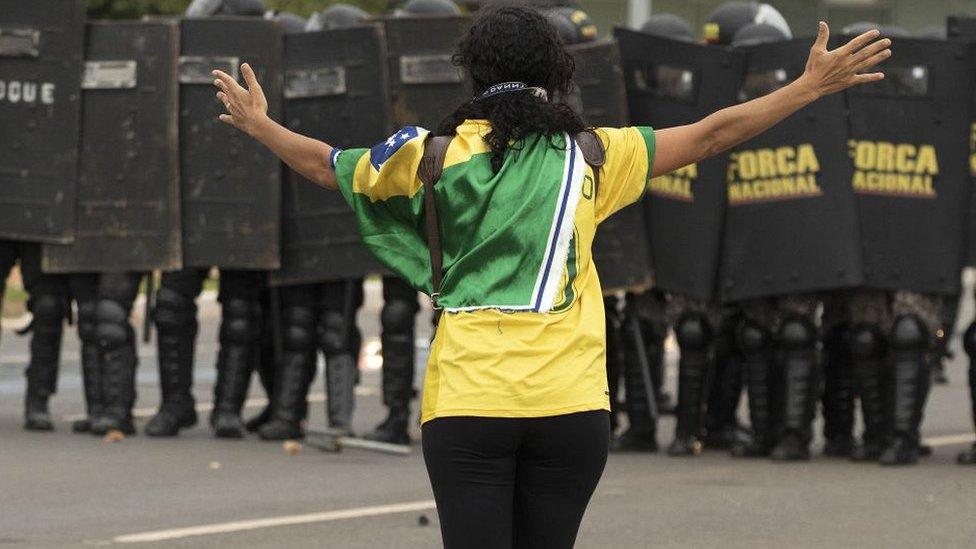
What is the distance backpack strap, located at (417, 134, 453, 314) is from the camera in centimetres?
407

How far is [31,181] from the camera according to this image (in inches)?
395

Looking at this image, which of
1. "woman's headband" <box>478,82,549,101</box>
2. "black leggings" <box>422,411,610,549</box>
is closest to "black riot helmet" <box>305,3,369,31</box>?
"woman's headband" <box>478,82,549,101</box>

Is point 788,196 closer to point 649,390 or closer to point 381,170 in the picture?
point 649,390

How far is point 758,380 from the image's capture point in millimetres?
9570

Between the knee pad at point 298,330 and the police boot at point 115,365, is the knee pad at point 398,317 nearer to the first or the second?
the knee pad at point 298,330

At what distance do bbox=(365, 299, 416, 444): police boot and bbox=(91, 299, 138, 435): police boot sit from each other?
1281 mm

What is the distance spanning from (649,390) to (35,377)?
122 inches

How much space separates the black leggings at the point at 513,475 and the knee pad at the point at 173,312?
20.9ft

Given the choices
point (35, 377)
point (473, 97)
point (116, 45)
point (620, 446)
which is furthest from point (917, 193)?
point (473, 97)

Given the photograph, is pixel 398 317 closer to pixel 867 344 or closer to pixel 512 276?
pixel 867 344

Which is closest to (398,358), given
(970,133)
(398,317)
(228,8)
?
(398,317)

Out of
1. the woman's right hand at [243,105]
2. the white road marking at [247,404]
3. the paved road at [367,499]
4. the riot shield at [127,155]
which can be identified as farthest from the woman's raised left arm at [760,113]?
the white road marking at [247,404]

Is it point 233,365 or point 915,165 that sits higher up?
point 915,165

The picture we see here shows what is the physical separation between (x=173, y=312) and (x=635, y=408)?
232 cm
